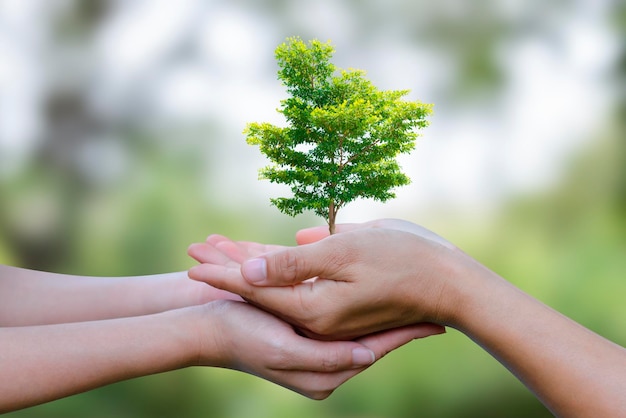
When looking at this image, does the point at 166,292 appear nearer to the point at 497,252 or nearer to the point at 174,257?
the point at 174,257

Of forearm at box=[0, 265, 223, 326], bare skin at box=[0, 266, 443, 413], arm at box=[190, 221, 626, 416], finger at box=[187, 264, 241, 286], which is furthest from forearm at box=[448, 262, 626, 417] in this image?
forearm at box=[0, 265, 223, 326]

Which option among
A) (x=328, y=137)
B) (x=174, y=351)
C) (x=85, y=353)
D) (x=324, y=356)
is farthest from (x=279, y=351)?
(x=328, y=137)

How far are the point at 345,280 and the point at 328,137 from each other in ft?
1.04

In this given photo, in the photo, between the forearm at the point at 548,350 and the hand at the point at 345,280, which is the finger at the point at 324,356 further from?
the forearm at the point at 548,350

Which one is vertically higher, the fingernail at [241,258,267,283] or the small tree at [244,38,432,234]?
the small tree at [244,38,432,234]

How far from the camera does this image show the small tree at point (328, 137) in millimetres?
1335

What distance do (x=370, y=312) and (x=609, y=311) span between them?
1.80 m

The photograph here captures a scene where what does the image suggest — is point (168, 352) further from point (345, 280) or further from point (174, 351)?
point (345, 280)

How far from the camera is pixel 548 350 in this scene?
43.6 inches

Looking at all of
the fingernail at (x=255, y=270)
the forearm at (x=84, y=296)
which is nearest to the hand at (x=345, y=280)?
the fingernail at (x=255, y=270)

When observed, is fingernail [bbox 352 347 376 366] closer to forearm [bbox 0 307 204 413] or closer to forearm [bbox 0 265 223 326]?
forearm [bbox 0 307 204 413]

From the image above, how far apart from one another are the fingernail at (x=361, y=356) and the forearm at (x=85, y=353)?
0.25 meters

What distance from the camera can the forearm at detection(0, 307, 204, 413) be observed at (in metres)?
1.07

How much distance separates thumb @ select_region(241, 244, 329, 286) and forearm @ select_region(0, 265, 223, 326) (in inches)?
14.0
